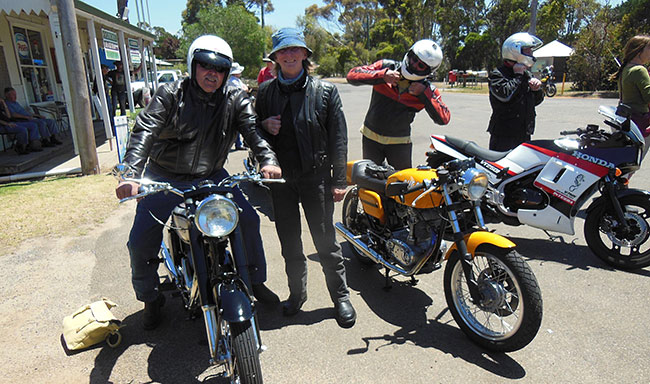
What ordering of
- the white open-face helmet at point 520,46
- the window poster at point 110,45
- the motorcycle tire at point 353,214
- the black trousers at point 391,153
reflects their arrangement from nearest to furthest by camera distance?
the motorcycle tire at point 353,214 < the black trousers at point 391,153 < the white open-face helmet at point 520,46 < the window poster at point 110,45

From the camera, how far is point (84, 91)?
282 inches

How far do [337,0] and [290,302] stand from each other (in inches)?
3202

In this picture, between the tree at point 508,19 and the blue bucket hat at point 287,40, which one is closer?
the blue bucket hat at point 287,40

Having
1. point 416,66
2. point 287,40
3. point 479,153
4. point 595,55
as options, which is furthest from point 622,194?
point 595,55

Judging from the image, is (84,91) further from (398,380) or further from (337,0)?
(337,0)

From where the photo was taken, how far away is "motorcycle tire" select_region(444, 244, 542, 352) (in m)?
2.64

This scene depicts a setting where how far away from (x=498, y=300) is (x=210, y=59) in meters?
2.33

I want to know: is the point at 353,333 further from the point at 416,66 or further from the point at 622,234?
the point at 622,234

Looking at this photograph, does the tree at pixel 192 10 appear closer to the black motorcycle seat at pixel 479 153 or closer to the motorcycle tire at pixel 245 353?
the black motorcycle seat at pixel 479 153

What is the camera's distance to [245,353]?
219cm

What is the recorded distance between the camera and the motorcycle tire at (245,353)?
2.18 metres

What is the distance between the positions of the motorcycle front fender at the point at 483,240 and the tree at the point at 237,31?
115 ft

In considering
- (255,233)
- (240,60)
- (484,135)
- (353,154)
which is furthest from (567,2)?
(255,233)

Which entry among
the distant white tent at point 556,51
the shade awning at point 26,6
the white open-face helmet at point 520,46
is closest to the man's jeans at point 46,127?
the shade awning at point 26,6
